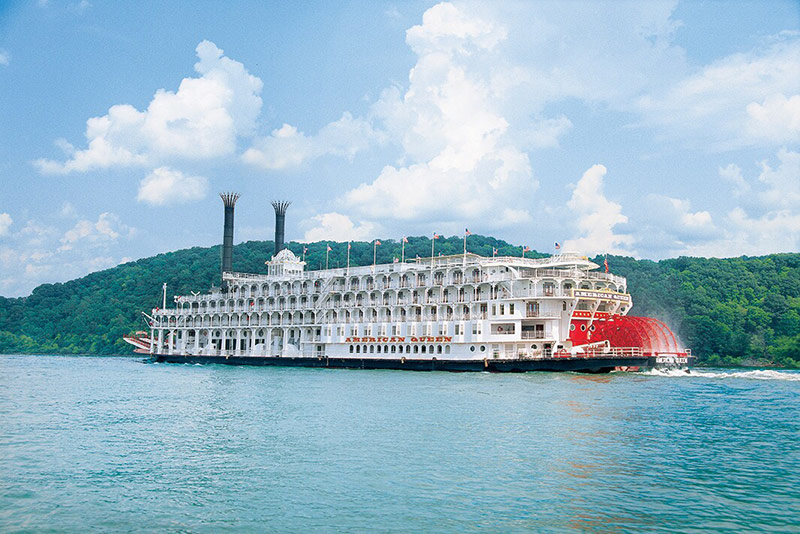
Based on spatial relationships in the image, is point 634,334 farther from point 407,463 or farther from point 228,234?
point 228,234

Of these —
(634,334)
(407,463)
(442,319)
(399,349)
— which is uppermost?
(442,319)

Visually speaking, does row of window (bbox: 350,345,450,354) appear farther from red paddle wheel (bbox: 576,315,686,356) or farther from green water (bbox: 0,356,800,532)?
green water (bbox: 0,356,800,532)

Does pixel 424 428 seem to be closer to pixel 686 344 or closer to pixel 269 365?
pixel 269 365

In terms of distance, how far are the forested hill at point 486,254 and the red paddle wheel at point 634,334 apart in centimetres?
4367

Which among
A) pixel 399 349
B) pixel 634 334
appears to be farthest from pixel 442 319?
A: pixel 634 334

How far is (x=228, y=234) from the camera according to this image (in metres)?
93.1

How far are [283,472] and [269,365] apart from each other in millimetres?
55570

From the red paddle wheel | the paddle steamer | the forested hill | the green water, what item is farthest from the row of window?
the forested hill

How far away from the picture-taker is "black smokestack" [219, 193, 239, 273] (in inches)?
3565

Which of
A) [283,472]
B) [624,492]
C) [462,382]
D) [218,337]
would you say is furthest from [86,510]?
[218,337]

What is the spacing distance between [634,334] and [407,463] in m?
35.3

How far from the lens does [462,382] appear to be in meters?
45.5

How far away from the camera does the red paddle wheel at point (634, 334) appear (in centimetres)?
5150

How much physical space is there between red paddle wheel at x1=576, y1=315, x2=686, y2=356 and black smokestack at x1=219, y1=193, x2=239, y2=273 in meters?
51.6
